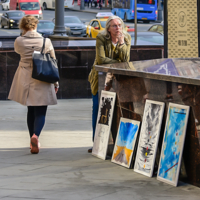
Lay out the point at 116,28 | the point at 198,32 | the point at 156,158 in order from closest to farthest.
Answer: the point at 156,158 < the point at 116,28 < the point at 198,32

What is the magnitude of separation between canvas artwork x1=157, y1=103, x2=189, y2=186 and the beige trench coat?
1.90 metres

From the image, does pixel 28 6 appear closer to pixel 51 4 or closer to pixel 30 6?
pixel 30 6

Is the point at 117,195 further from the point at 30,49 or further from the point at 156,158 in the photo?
the point at 30,49

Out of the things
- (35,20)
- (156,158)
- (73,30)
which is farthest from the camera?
(73,30)

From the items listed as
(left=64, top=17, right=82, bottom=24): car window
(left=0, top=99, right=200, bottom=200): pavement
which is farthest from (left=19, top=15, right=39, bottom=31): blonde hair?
(left=64, top=17, right=82, bottom=24): car window

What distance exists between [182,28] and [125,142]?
281 cm

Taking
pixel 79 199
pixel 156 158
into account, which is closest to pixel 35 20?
pixel 156 158

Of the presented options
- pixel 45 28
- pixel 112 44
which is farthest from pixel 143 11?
pixel 112 44

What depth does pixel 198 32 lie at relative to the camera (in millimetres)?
7094

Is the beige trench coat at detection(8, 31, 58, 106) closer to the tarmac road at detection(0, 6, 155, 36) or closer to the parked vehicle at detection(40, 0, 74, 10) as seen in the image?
the tarmac road at detection(0, 6, 155, 36)

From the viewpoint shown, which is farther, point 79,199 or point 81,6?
point 81,6

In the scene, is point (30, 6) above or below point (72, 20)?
above

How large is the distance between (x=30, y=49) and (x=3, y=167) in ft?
4.99

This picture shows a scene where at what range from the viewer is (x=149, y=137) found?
4.62m
